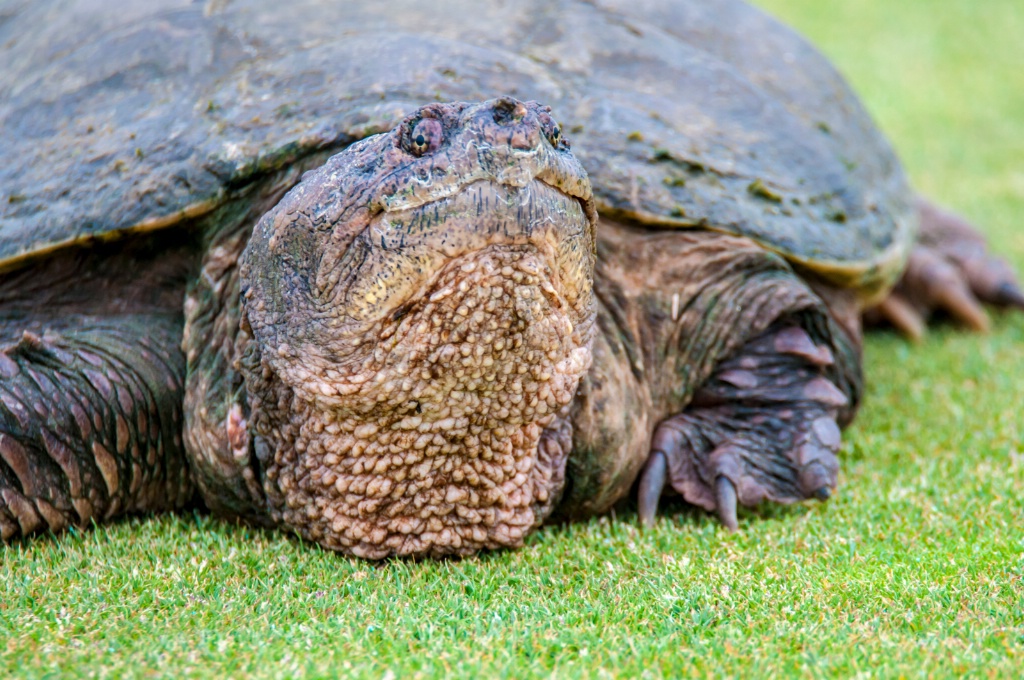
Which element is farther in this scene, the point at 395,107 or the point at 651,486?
the point at 651,486

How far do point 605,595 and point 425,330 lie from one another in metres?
0.67

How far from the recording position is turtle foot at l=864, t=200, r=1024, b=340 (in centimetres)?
462

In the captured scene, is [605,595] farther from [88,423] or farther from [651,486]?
[88,423]

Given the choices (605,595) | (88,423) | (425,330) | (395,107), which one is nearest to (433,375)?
(425,330)

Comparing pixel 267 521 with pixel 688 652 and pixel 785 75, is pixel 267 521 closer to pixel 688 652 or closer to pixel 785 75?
pixel 688 652

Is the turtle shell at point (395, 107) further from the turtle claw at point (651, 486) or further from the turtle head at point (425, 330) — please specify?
the turtle claw at point (651, 486)

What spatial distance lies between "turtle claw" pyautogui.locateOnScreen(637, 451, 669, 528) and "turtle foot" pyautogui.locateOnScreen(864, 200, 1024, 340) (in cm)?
208

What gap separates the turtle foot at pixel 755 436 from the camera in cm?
285

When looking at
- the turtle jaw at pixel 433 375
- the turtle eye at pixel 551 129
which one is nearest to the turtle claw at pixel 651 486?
the turtle jaw at pixel 433 375

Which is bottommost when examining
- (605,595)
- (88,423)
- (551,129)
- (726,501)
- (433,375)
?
(726,501)

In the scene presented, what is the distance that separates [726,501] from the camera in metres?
2.80

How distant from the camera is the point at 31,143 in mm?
2963

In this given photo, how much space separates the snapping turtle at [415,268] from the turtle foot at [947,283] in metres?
1.10

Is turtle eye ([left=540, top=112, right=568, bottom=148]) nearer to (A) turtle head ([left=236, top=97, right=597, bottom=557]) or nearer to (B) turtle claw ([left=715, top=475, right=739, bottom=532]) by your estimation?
(A) turtle head ([left=236, top=97, right=597, bottom=557])
